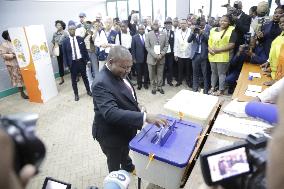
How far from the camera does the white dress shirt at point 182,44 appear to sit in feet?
19.3

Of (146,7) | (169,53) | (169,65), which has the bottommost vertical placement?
(169,65)

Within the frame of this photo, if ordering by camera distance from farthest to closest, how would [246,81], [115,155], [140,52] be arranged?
[140,52] < [246,81] < [115,155]

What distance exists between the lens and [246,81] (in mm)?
3766

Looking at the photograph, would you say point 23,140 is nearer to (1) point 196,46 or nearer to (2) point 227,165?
(2) point 227,165

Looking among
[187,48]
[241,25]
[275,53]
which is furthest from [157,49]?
[275,53]

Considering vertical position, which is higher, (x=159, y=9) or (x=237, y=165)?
(x=159, y=9)

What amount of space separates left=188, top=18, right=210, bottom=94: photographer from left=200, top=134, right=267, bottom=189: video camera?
4.89 meters

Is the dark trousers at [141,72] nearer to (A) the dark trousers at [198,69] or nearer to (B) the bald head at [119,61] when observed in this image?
(A) the dark trousers at [198,69]

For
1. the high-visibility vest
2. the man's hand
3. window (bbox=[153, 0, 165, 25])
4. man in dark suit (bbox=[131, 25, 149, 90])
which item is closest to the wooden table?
the high-visibility vest

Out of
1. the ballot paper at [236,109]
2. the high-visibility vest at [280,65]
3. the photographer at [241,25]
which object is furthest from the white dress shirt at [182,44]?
the ballot paper at [236,109]

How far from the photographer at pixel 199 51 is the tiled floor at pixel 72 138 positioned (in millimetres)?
820

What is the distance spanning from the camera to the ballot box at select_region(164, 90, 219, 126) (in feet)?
7.62

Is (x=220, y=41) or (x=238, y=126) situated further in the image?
(x=220, y=41)

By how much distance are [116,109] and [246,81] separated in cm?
252
